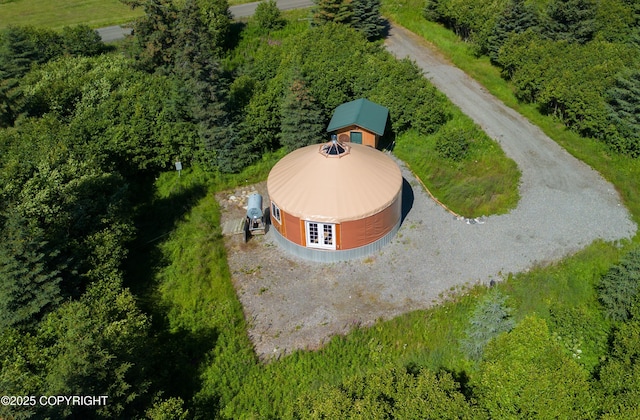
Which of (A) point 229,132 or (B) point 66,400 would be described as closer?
(B) point 66,400

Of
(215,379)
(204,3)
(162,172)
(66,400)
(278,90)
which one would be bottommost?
(215,379)

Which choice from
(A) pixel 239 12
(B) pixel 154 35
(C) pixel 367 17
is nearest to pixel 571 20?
(C) pixel 367 17

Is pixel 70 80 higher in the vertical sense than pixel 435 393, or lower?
higher

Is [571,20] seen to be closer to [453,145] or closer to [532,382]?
[453,145]

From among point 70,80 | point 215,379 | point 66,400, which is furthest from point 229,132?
point 66,400

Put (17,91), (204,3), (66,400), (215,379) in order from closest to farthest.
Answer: (66,400) → (215,379) → (17,91) → (204,3)

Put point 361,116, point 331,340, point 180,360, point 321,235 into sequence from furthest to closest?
point 361,116 < point 321,235 < point 331,340 < point 180,360

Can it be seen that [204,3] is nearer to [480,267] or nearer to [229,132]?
[229,132]
